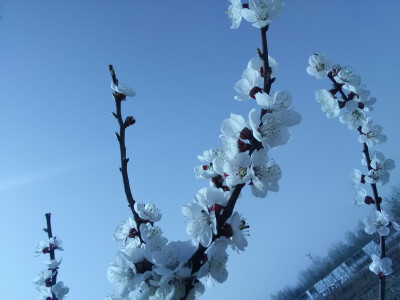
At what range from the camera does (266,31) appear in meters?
2.18

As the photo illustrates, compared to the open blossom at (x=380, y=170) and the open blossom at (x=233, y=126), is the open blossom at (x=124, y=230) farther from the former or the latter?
the open blossom at (x=380, y=170)

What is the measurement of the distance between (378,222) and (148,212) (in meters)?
3.91

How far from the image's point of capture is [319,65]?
4027mm

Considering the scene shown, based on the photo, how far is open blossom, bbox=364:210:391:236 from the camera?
4.39m

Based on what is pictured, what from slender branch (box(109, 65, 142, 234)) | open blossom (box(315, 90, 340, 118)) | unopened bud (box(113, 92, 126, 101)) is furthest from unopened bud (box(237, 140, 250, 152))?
open blossom (box(315, 90, 340, 118))

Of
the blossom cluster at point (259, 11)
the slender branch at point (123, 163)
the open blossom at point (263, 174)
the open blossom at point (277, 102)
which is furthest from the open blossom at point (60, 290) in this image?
the blossom cluster at point (259, 11)

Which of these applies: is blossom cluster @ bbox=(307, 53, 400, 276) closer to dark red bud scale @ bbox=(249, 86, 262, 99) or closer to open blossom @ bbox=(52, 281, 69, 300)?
dark red bud scale @ bbox=(249, 86, 262, 99)

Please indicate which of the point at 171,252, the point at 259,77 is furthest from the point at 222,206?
the point at 259,77

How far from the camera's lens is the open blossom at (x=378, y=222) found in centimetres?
439

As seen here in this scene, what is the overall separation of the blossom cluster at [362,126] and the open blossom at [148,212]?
113 inches

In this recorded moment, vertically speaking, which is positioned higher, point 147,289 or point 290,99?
point 290,99

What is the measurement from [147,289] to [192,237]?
1.35 feet

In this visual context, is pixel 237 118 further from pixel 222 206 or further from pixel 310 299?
pixel 310 299

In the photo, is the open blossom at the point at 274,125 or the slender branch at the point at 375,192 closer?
the open blossom at the point at 274,125
